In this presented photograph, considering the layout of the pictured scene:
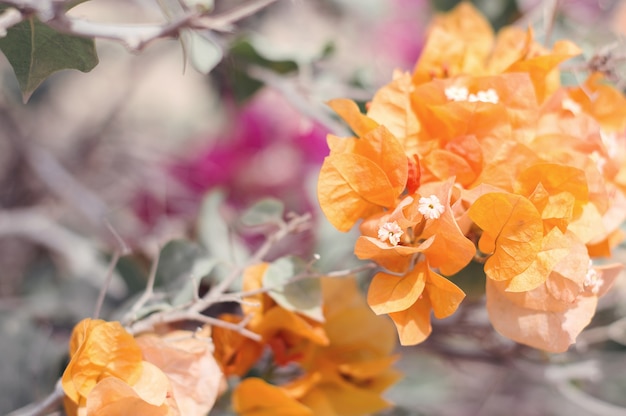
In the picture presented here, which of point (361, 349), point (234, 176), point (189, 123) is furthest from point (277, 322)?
point (189, 123)

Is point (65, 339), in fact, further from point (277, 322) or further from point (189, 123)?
point (189, 123)

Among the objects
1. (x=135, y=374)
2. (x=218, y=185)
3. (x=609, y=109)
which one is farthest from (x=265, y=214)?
(x=218, y=185)

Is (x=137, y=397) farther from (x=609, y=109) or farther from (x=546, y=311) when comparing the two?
(x=609, y=109)

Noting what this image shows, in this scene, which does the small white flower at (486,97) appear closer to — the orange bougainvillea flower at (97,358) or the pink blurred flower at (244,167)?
the orange bougainvillea flower at (97,358)

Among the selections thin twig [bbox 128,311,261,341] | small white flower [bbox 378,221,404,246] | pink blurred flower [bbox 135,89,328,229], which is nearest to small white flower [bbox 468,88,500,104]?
small white flower [bbox 378,221,404,246]

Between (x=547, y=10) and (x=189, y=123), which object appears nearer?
(x=547, y=10)
